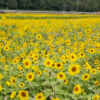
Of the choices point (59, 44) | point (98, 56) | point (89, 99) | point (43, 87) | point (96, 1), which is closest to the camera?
point (89, 99)

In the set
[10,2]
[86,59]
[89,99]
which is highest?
[10,2]

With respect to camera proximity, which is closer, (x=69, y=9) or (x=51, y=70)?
(x=51, y=70)

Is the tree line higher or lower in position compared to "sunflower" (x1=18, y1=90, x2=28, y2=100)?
higher

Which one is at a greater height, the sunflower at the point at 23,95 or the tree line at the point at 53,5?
the tree line at the point at 53,5

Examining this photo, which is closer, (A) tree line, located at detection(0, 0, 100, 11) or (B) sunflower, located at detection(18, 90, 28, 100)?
(B) sunflower, located at detection(18, 90, 28, 100)

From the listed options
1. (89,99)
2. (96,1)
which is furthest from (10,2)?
(89,99)

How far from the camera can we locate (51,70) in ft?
8.32

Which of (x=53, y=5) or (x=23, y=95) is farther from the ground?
(x=53, y=5)

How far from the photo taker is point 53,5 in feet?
127

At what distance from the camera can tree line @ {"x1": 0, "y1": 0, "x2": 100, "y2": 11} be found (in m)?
34.5

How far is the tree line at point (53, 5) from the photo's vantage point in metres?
34.5

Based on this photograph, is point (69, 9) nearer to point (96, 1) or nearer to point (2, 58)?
point (96, 1)

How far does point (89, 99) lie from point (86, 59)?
1137mm

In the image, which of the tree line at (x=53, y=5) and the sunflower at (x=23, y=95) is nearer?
the sunflower at (x=23, y=95)
